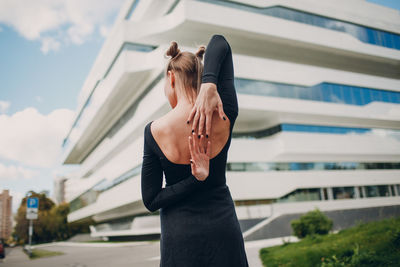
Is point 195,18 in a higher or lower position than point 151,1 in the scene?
lower

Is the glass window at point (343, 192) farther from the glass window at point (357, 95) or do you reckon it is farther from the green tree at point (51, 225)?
the green tree at point (51, 225)

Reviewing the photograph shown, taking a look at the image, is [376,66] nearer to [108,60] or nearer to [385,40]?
[385,40]

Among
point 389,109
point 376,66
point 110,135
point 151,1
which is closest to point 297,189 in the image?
point 389,109

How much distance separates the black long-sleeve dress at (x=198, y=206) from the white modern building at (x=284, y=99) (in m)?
18.5

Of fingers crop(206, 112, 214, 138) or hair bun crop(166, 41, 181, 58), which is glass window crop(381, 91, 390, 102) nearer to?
hair bun crop(166, 41, 181, 58)

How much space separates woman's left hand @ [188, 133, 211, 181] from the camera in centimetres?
138

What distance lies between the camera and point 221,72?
1.61 meters

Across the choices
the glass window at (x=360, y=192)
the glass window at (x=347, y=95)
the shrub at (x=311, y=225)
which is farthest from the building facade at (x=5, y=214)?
the shrub at (x=311, y=225)

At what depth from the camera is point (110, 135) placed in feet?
121

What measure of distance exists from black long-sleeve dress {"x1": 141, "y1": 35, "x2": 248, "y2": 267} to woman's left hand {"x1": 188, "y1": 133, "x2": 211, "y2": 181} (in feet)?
0.17

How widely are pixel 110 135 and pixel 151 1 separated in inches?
674

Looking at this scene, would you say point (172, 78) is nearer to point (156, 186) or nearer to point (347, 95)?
point (156, 186)

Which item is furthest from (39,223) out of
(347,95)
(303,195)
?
(347,95)

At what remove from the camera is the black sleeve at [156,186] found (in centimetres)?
142
